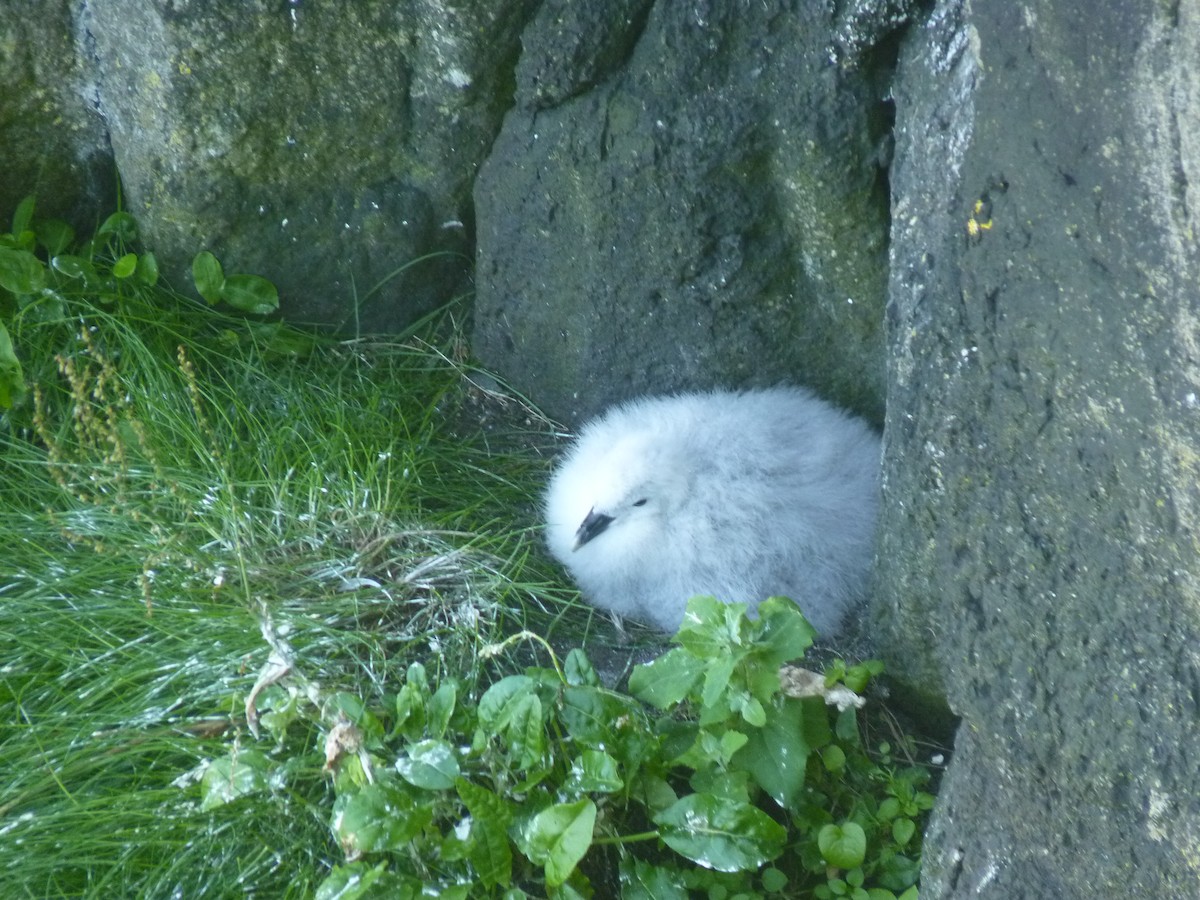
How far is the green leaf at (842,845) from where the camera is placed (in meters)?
1.94

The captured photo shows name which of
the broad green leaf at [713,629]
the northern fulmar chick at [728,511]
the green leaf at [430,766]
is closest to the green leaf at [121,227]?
the northern fulmar chick at [728,511]

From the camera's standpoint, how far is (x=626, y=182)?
8.30ft

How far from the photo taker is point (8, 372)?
2.71m

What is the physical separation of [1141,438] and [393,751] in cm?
127

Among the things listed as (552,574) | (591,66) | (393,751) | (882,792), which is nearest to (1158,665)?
(882,792)

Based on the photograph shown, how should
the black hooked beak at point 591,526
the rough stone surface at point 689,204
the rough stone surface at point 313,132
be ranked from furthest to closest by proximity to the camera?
the rough stone surface at point 313,132
the black hooked beak at point 591,526
the rough stone surface at point 689,204

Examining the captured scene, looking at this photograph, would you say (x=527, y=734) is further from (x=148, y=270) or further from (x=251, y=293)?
(x=148, y=270)

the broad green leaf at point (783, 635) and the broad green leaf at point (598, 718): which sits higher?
the broad green leaf at point (783, 635)

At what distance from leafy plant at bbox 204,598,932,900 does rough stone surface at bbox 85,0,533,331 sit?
4.32ft

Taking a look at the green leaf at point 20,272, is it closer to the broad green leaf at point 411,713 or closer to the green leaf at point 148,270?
the green leaf at point 148,270

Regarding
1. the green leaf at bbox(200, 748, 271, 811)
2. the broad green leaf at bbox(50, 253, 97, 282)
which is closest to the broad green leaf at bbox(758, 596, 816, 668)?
the green leaf at bbox(200, 748, 271, 811)

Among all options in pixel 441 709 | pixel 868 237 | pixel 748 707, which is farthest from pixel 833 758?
pixel 868 237

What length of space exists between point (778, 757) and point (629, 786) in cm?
25

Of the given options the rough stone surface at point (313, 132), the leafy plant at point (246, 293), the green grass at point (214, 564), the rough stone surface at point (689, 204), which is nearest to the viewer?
the green grass at point (214, 564)
